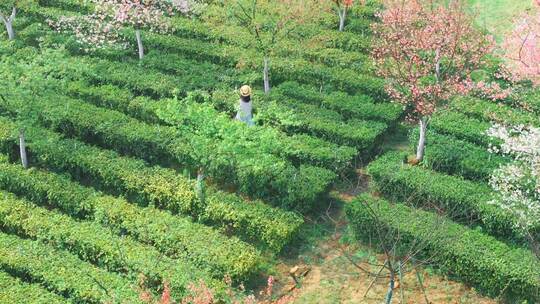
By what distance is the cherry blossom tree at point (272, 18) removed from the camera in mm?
28781

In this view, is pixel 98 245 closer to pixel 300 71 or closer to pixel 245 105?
pixel 245 105

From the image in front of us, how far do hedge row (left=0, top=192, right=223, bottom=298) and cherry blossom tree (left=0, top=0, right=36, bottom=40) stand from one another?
45.6 ft

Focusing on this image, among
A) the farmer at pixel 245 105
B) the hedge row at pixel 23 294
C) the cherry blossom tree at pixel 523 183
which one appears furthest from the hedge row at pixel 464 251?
the hedge row at pixel 23 294

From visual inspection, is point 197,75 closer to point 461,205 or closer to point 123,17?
point 123,17

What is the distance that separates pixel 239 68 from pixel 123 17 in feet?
17.9

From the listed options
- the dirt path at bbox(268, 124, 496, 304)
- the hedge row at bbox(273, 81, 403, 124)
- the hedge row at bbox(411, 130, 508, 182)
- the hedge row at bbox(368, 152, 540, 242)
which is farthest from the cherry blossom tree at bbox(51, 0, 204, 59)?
the hedge row at bbox(411, 130, 508, 182)

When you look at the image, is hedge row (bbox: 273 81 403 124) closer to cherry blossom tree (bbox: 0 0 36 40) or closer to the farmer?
the farmer

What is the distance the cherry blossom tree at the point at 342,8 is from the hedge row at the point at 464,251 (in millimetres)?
14261

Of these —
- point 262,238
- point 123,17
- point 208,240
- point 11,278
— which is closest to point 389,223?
point 262,238

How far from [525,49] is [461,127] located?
15.3ft

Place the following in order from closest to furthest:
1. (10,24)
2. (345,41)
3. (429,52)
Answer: (429,52) → (345,41) → (10,24)

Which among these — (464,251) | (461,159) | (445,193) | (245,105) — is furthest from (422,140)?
(245,105)

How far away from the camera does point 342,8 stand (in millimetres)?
35750

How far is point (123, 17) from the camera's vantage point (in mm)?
30953
